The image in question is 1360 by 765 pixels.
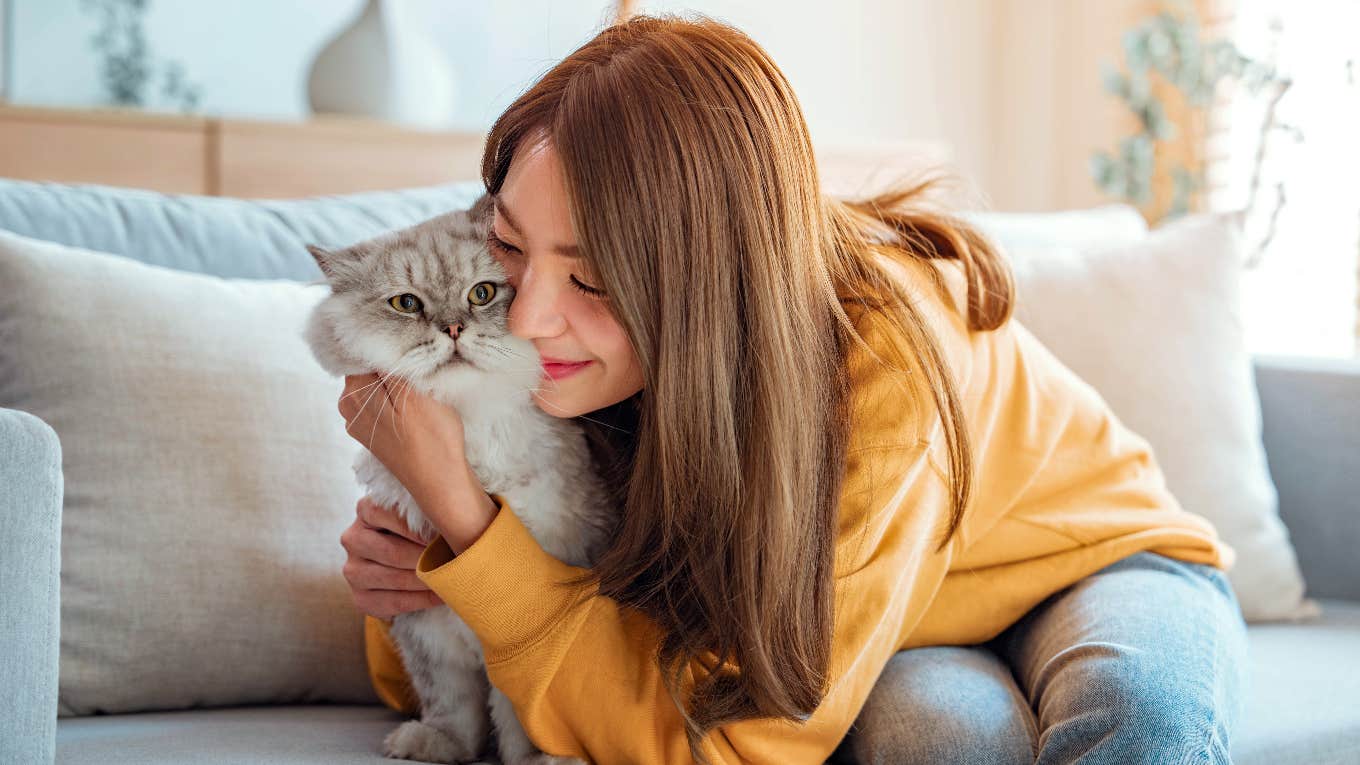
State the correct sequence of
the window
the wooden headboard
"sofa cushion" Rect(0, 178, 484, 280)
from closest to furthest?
"sofa cushion" Rect(0, 178, 484, 280) → the wooden headboard → the window

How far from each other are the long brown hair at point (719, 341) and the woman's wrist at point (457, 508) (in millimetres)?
120

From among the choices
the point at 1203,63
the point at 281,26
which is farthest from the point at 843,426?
the point at 1203,63

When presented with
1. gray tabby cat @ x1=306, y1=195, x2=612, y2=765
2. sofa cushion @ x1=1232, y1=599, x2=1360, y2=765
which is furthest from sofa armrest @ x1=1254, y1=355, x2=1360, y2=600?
gray tabby cat @ x1=306, y1=195, x2=612, y2=765

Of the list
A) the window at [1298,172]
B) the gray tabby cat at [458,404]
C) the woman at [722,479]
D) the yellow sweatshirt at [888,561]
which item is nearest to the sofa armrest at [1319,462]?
the yellow sweatshirt at [888,561]

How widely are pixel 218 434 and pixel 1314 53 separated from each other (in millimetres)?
2916

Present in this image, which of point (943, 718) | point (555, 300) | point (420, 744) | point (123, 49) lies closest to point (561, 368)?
point (555, 300)

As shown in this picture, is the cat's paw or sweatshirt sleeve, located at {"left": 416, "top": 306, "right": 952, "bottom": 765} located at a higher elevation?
sweatshirt sleeve, located at {"left": 416, "top": 306, "right": 952, "bottom": 765}

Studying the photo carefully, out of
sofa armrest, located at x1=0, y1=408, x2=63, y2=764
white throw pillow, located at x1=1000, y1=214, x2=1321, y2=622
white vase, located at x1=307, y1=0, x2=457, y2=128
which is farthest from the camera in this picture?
white vase, located at x1=307, y1=0, x2=457, y2=128

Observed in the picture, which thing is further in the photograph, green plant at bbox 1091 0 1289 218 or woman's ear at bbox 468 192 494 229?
green plant at bbox 1091 0 1289 218

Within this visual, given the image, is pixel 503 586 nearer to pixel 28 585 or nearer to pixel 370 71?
pixel 28 585

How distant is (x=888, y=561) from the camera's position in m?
1.11

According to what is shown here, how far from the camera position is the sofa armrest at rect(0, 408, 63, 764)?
881mm

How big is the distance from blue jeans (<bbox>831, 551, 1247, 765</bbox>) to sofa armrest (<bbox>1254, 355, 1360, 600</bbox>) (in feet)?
1.70

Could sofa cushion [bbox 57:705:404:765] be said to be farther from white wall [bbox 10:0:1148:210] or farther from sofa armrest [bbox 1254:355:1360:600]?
white wall [bbox 10:0:1148:210]
